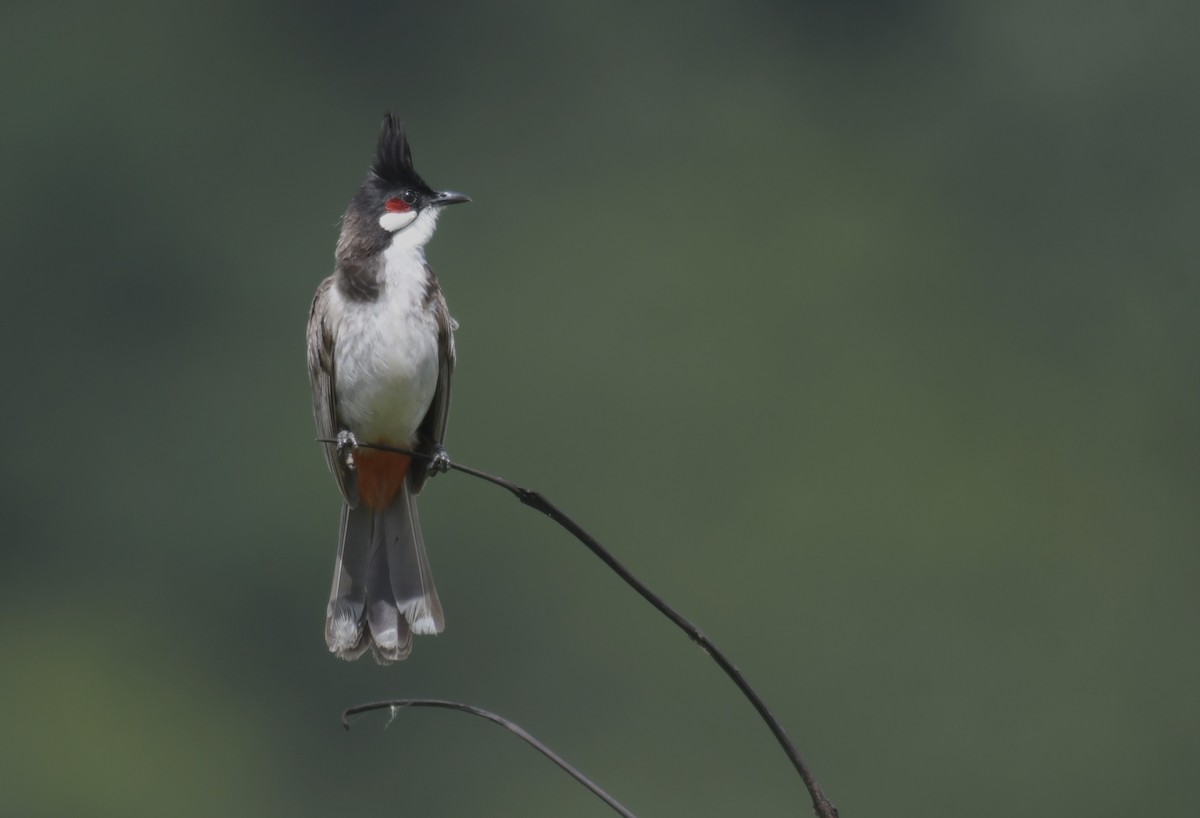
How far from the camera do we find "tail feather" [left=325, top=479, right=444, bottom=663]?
4074 mm

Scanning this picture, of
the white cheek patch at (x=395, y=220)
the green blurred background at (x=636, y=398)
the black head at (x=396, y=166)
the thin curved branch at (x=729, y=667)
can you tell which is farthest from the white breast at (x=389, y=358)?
the green blurred background at (x=636, y=398)

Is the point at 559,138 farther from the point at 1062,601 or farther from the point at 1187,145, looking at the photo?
the point at 1062,601

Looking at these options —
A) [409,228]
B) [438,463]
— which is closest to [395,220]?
[409,228]

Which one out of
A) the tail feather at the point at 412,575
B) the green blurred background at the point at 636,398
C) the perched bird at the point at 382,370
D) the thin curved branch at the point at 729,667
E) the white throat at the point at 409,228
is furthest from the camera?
the green blurred background at the point at 636,398

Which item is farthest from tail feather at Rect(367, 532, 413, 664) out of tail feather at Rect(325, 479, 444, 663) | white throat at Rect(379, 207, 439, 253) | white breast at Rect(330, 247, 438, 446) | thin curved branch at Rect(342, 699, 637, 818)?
thin curved branch at Rect(342, 699, 637, 818)

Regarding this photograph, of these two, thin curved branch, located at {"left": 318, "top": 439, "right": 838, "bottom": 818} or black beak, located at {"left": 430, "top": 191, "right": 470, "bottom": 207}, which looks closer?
thin curved branch, located at {"left": 318, "top": 439, "right": 838, "bottom": 818}

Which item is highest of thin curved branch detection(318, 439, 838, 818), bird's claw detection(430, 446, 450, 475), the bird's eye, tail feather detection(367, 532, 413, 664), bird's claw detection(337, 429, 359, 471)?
the bird's eye

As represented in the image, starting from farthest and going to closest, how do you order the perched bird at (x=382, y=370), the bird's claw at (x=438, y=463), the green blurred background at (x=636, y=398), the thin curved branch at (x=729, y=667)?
1. the green blurred background at (x=636, y=398)
2. the perched bird at (x=382, y=370)
3. the bird's claw at (x=438, y=463)
4. the thin curved branch at (x=729, y=667)

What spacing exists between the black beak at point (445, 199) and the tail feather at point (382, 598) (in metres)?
0.73

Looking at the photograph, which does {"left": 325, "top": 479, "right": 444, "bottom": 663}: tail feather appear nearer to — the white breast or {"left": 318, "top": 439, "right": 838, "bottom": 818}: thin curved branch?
the white breast

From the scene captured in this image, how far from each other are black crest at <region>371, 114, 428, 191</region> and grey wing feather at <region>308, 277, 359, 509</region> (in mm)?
284

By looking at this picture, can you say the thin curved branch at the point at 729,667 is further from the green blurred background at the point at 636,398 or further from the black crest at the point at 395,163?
the green blurred background at the point at 636,398

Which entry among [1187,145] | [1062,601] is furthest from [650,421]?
[1187,145]

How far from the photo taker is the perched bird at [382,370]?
4441mm
